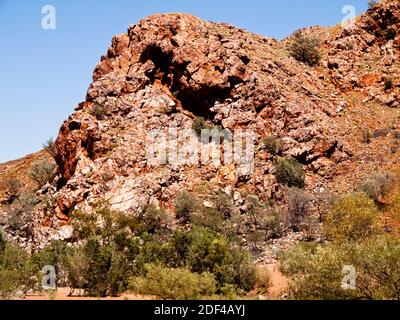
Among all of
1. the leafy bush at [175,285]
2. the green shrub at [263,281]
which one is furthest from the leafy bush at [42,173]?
the leafy bush at [175,285]

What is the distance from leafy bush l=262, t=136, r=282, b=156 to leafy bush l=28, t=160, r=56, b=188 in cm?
2294

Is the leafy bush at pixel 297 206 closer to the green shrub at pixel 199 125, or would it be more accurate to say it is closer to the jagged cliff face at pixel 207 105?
the jagged cliff face at pixel 207 105

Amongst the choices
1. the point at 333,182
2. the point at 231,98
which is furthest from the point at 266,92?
the point at 333,182

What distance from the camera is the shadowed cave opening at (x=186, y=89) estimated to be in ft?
147

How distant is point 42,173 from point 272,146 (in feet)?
81.1

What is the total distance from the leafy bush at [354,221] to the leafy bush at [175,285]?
10037mm

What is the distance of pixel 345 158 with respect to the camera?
4025 centimetres

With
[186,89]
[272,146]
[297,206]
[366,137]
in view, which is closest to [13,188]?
[186,89]

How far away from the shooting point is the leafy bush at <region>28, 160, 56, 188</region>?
158 ft

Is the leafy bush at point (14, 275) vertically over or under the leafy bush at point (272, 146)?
under

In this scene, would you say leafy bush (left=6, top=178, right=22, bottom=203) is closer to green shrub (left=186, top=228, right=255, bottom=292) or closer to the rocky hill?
the rocky hill

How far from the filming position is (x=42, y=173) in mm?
48438
